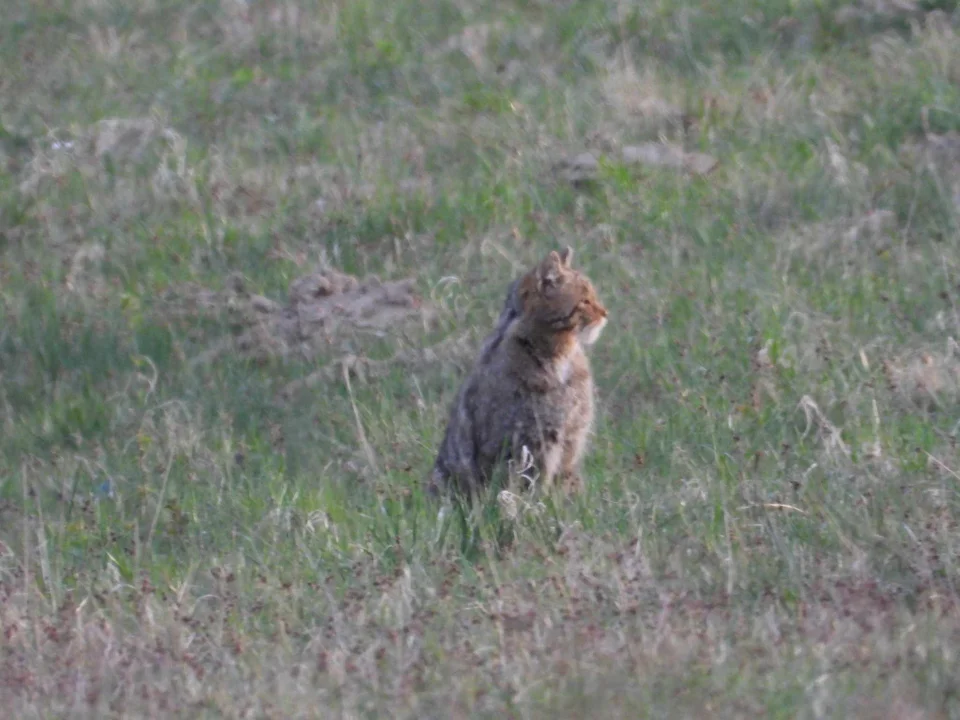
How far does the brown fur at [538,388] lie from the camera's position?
670cm

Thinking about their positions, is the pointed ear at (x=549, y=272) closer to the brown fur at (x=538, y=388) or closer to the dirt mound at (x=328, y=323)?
the brown fur at (x=538, y=388)

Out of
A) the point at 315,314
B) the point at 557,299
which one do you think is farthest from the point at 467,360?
the point at 557,299

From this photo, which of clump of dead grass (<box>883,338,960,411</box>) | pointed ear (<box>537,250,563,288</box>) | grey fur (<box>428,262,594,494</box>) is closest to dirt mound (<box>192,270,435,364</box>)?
grey fur (<box>428,262,594,494</box>)

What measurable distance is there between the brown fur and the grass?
308 mm

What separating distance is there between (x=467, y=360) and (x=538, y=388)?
2032 millimetres

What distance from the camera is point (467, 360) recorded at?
8719 mm

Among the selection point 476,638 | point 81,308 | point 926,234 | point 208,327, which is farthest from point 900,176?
point 476,638

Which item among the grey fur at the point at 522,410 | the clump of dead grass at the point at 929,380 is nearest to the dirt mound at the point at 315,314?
the grey fur at the point at 522,410

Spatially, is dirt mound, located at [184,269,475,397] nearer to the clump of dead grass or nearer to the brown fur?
the brown fur

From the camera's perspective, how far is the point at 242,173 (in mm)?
11039

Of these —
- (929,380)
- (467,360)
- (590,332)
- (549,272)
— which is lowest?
(467,360)

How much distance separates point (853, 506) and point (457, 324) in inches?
139

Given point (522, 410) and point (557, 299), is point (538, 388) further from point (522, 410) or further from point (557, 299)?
point (557, 299)

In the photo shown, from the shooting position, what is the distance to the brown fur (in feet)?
22.0
